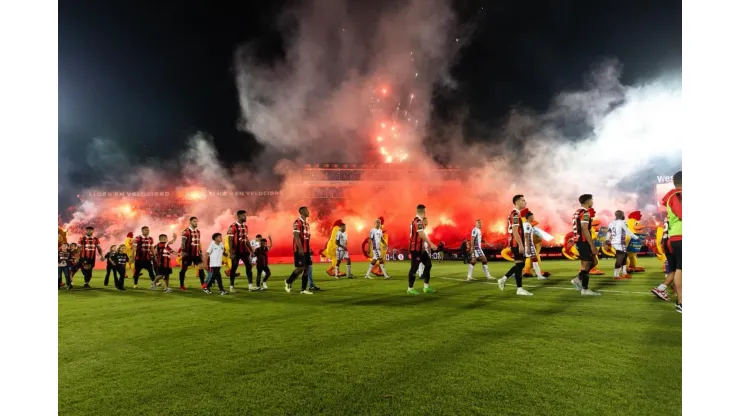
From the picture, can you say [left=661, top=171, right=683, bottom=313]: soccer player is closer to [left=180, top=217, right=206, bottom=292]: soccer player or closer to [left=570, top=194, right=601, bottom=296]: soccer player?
[left=570, top=194, right=601, bottom=296]: soccer player

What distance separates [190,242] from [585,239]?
→ 9.38 metres

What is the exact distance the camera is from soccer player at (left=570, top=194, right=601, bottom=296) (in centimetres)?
764

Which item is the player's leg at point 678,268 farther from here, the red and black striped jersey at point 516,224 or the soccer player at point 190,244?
the soccer player at point 190,244

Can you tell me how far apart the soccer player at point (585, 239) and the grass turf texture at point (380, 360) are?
100cm

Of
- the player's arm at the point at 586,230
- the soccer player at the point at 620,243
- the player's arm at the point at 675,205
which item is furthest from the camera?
the soccer player at the point at 620,243

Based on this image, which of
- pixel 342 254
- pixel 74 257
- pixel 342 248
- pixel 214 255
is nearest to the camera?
pixel 214 255

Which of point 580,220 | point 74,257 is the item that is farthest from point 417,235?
point 74,257

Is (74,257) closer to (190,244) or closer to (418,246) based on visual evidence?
(190,244)

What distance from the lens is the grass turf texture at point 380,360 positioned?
2.78 m

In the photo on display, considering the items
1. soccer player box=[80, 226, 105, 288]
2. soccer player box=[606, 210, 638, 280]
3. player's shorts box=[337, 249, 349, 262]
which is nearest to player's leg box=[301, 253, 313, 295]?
player's shorts box=[337, 249, 349, 262]

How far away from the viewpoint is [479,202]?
33469mm

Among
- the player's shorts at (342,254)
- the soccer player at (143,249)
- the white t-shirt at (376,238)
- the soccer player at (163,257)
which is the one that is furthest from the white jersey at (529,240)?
the soccer player at (143,249)

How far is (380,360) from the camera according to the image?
370 cm

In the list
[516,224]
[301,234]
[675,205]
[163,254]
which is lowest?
[163,254]
